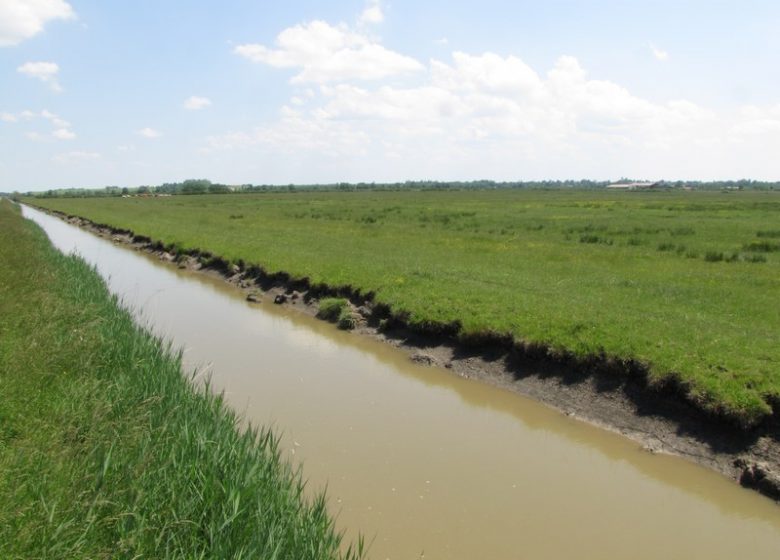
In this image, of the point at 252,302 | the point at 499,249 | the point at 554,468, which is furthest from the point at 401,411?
the point at 499,249

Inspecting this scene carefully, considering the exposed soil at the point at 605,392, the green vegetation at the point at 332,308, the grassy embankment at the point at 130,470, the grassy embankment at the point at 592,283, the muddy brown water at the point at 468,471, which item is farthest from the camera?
the green vegetation at the point at 332,308

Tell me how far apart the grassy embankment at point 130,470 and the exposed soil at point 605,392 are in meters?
5.53

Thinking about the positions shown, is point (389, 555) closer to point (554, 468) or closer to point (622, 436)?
point (554, 468)

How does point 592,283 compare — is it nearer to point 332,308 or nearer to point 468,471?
point 332,308

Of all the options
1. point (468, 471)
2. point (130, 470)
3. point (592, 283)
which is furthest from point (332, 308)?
point (130, 470)

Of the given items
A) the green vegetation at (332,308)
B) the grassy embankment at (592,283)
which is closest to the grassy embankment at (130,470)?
the grassy embankment at (592,283)

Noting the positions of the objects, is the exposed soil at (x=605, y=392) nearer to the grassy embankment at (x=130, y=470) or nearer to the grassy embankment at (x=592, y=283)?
the grassy embankment at (x=592, y=283)

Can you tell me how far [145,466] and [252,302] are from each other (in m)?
13.9

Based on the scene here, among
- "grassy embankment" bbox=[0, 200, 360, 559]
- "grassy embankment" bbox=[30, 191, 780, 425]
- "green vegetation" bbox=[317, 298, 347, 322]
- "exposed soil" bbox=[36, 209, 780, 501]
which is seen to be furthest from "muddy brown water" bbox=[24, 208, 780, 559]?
"green vegetation" bbox=[317, 298, 347, 322]

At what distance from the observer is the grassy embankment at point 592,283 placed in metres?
9.77

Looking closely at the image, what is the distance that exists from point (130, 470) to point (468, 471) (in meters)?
4.47

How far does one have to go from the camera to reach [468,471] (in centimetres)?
788

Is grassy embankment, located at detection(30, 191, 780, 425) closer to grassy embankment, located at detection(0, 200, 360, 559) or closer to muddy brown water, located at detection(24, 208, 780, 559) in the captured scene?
muddy brown water, located at detection(24, 208, 780, 559)

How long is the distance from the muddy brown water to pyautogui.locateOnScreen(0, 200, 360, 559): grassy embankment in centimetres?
109
